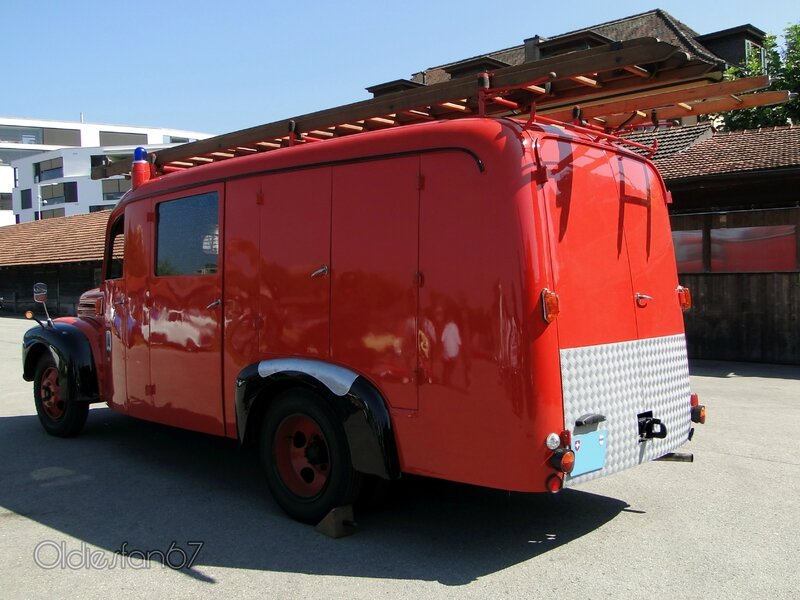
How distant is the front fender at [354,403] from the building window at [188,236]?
1165 millimetres

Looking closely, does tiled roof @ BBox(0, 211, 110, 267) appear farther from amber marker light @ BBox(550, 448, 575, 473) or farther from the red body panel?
amber marker light @ BBox(550, 448, 575, 473)

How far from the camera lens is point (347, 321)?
15.2ft

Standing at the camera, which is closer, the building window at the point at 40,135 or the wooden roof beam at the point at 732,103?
the wooden roof beam at the point at 732,103

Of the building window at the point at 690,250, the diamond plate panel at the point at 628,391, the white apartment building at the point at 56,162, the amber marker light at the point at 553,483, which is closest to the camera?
the amber marker light at the point at 553,483

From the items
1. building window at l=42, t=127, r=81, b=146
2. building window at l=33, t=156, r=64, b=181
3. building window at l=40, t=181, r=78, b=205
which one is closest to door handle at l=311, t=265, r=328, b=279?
building window at l=40, t=181, r=78, b=205

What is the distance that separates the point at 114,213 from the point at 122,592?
164 inches

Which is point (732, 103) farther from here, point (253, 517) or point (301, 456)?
point (253, 517)

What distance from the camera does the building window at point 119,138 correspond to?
88.1 metres

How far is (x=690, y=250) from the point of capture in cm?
1433

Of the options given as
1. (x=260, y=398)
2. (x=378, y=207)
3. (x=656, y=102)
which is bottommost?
(x=260, y=398)

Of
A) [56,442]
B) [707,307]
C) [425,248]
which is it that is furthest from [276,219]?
[707,307]

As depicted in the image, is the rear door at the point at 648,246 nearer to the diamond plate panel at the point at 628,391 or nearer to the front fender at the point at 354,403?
the diamond plate panel at the point at 628,391

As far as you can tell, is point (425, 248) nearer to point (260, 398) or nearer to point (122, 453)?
point (260, 398)

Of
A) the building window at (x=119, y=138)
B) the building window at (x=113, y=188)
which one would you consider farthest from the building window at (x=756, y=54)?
the building window at (x=119, y=138)
